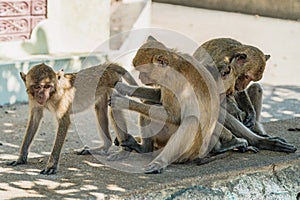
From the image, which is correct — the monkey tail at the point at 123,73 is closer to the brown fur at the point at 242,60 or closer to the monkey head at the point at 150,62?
the monkey head at the point at 150,62

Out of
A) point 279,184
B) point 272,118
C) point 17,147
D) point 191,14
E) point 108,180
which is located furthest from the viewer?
point 191,14

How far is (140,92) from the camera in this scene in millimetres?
6539

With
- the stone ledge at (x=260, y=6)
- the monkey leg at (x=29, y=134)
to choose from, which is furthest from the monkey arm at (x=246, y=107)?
the stone ledge at (x=260, y=6)

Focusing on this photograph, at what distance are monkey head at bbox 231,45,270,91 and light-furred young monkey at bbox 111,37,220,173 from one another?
55 centimetres

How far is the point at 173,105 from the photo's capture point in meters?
6.40

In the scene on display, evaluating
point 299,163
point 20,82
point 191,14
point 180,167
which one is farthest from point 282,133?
point 191,14

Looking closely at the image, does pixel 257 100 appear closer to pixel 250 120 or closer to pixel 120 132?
pixel 250 120

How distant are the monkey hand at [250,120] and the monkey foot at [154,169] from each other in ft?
4.66

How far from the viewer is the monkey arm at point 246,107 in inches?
292

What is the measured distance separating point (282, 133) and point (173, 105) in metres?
2.01

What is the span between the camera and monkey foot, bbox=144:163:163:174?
629cm

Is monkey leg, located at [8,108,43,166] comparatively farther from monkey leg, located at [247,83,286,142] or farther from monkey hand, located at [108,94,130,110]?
monkey leg, located at [247,83,286,142]

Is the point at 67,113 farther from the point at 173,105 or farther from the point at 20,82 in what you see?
the point at 20,82

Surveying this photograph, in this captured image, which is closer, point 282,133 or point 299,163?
point 299,163
